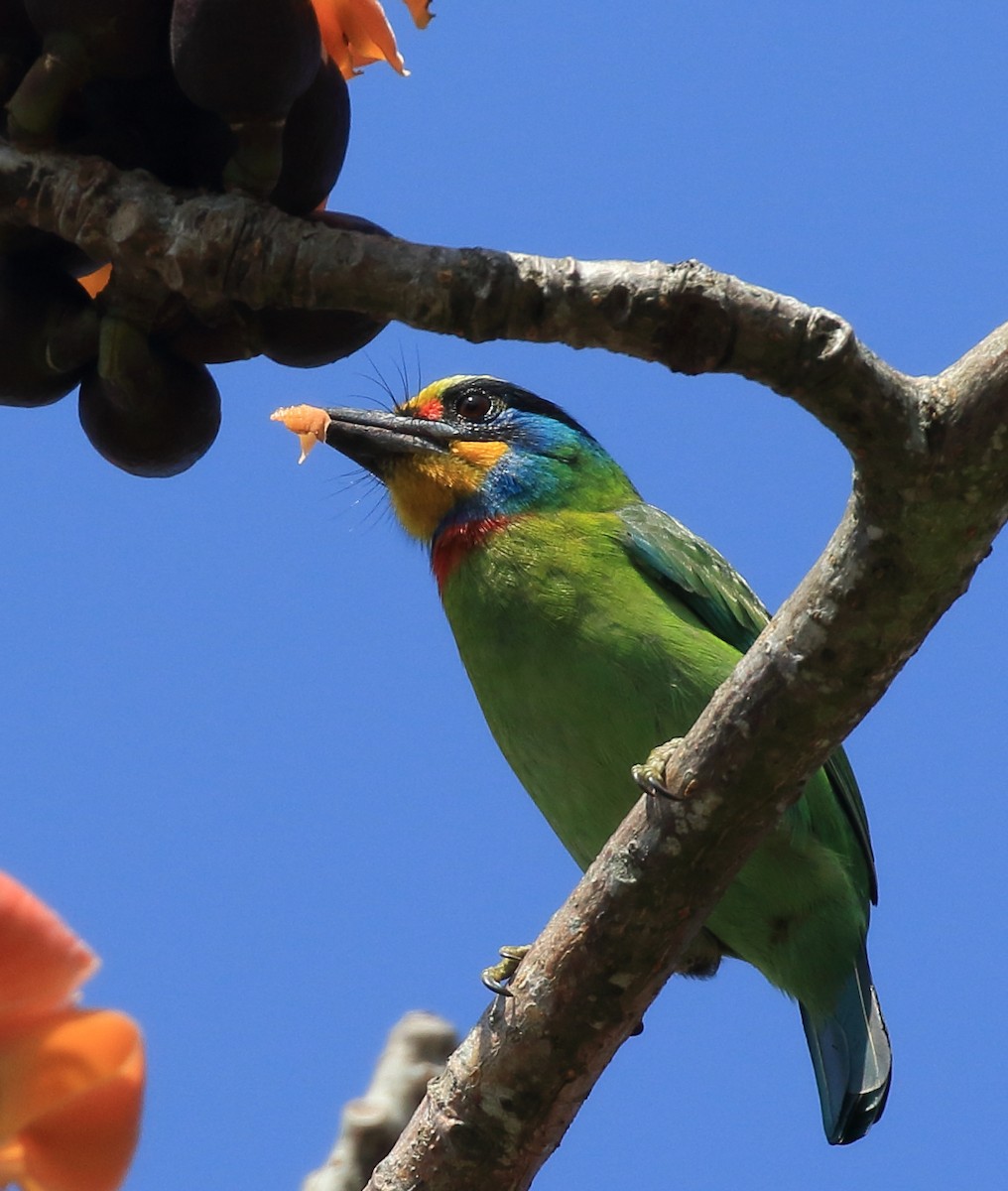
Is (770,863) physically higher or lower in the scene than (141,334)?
higher

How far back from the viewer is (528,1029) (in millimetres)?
2764

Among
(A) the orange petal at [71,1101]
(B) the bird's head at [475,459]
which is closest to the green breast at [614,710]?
(B) the bird's head at [475,459]

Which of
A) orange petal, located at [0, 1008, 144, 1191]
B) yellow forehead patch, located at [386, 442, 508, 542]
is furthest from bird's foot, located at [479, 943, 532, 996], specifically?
orange petal, located at [0, 1008, 144, 1191]

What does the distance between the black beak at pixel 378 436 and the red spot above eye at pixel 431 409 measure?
0.11 m

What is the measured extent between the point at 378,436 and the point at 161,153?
2.53 metres

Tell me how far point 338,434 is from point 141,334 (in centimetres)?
244

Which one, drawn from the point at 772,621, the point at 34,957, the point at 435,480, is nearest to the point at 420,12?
the point at 772,621

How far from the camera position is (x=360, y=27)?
227 centimetres

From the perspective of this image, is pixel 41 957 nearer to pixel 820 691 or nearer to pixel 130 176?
pixel 130 176

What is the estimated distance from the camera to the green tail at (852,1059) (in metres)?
3.99

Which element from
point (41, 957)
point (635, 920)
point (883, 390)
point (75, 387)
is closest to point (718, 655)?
point (635, 920)

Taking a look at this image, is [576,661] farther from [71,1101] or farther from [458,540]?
[71,1101]

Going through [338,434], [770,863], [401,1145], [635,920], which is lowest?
[401,1145]

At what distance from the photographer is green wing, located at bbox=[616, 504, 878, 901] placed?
437 cm
